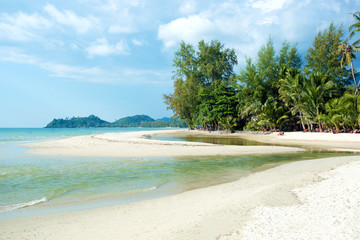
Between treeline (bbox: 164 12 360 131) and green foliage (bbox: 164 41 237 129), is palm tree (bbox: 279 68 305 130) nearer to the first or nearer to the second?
treeline (bbox: 164 12 360 131)

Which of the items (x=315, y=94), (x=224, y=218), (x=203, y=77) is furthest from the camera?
(x=203, y=77)

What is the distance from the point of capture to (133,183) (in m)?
7.79

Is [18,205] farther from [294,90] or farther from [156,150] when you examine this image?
[294,90]

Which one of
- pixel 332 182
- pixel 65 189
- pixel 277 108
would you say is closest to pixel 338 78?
pixel 277 108

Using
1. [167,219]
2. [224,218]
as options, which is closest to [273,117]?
[224,218]

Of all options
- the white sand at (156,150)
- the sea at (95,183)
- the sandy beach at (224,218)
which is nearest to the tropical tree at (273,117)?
the white sand at (156,150)

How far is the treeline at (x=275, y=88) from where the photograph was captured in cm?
2869

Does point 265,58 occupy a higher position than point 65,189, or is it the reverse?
point 265,58

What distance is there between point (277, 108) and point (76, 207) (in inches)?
1439

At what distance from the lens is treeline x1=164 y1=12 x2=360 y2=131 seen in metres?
28.7

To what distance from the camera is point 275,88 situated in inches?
1558

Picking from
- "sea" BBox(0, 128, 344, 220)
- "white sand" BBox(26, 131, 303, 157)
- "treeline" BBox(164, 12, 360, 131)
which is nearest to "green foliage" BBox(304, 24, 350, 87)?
"treeline" BBox(164, 12, 360, 131)

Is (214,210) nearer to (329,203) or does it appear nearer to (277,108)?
(329,203)

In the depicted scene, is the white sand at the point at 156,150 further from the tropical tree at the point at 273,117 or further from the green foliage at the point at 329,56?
the green foliage at the point at 329,56
